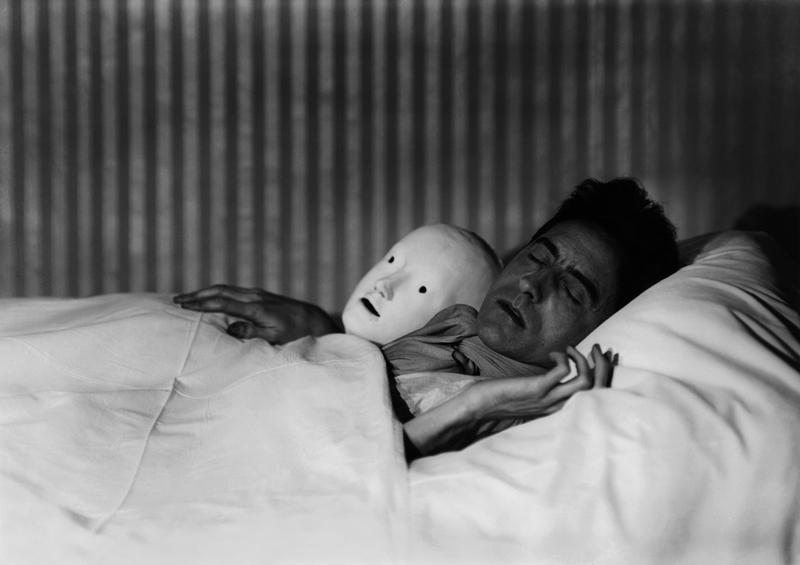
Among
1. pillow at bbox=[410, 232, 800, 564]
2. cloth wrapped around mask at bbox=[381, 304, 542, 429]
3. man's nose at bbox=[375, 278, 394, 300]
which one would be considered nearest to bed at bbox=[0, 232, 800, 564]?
pillow at bbox=[410, 232, 800, 564]

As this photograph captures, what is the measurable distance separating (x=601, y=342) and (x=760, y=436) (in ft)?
0.86

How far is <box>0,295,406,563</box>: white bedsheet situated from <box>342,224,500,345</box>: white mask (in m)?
0.20

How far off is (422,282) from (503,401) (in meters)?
0.51

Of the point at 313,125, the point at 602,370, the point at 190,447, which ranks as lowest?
the point at 190,447

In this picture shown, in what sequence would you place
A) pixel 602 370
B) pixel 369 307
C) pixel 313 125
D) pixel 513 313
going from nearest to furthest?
pixel 602 370 → pixel 513 313 → pixel 369 307 → pixel 313 125

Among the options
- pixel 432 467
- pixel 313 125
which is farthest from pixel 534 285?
pixel 313 125

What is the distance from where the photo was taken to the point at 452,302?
1664 millimetres

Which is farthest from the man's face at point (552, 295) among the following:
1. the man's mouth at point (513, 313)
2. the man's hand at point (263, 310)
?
the man's hand at point (263, 310)

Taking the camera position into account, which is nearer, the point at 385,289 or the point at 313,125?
the point at 385,289

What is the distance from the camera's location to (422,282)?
1659 mm

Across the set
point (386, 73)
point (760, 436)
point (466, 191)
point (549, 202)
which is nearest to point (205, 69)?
point (386, 73)

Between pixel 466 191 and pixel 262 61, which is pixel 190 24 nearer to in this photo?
pixel 262 61

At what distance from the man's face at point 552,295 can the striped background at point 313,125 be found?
2.97ft

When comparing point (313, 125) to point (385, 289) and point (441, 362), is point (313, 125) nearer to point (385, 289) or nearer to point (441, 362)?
point (385, 289)
